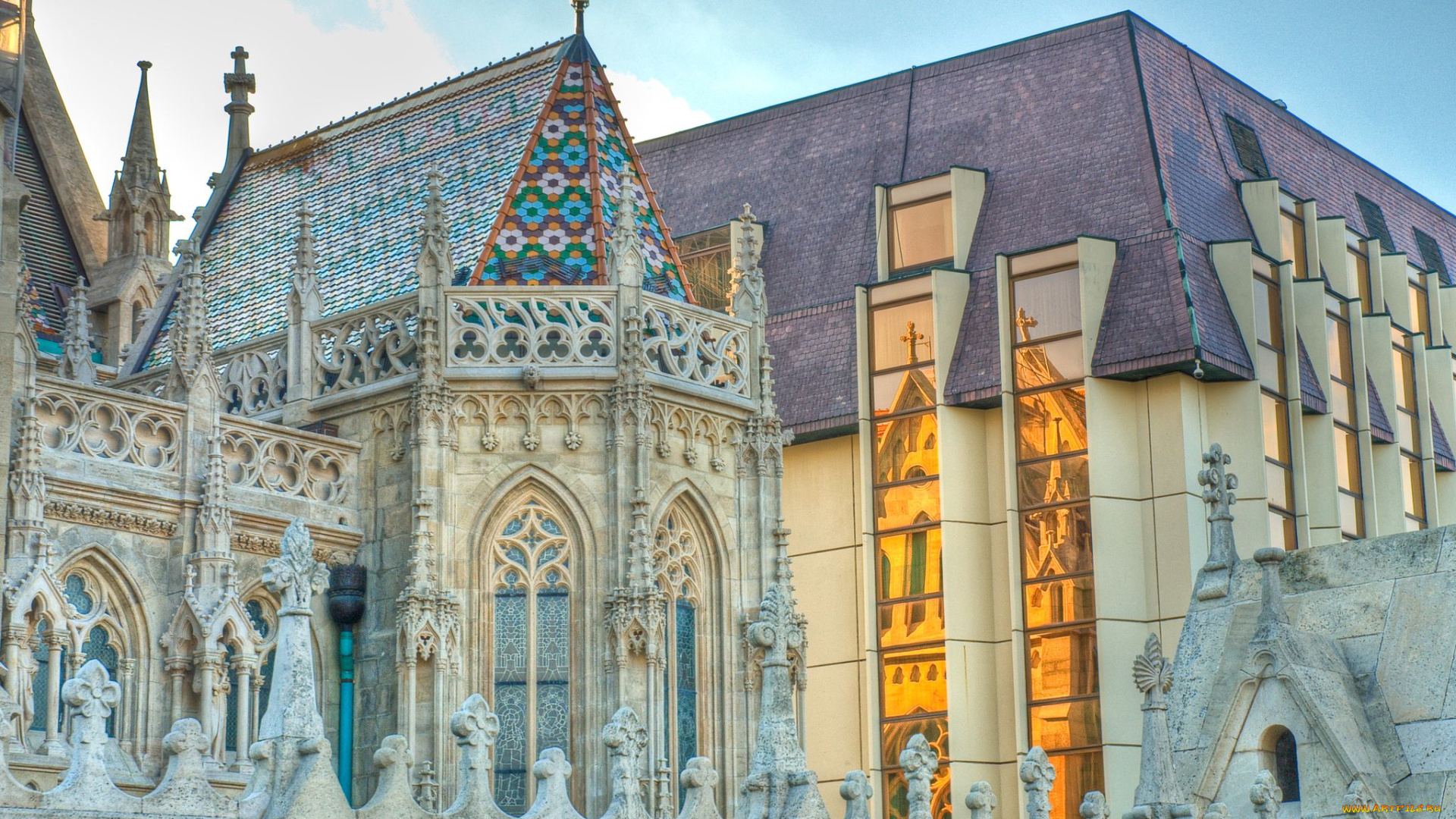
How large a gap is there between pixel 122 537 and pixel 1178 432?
Result: 69.4 ft

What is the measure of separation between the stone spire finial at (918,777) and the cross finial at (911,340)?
2337 cm

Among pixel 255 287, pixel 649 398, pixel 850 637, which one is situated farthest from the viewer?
pixel 850 637

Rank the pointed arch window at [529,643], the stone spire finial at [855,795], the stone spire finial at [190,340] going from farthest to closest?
the pointed arch window at [529,643] < the stone spire finial at [190,340] < the stone spire finial at [855,795]

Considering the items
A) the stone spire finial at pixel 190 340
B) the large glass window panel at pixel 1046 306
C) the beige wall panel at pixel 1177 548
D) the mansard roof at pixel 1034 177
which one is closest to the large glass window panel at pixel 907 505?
the mansard roof at pixel 1034 177

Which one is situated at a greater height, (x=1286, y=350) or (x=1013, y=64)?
(x=1013, y=64)

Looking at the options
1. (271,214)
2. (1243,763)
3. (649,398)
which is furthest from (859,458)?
(1243,763)

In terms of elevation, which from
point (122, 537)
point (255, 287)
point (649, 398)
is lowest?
point (122, 537)

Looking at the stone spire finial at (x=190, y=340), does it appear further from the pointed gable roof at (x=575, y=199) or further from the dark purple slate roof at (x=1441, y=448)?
the dark purple slate roof at (x=1441, y=448)

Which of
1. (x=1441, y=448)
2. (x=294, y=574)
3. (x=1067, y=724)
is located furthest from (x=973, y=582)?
(x=294, y=574)

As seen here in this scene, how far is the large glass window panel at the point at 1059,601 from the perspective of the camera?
142 feet

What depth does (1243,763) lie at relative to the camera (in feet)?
73.0

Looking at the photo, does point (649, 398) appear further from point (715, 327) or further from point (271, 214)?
point (271, 214)

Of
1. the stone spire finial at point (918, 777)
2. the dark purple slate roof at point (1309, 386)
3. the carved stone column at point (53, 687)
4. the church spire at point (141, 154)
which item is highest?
the church spire at point (141, 154)

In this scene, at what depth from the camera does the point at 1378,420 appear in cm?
4794
